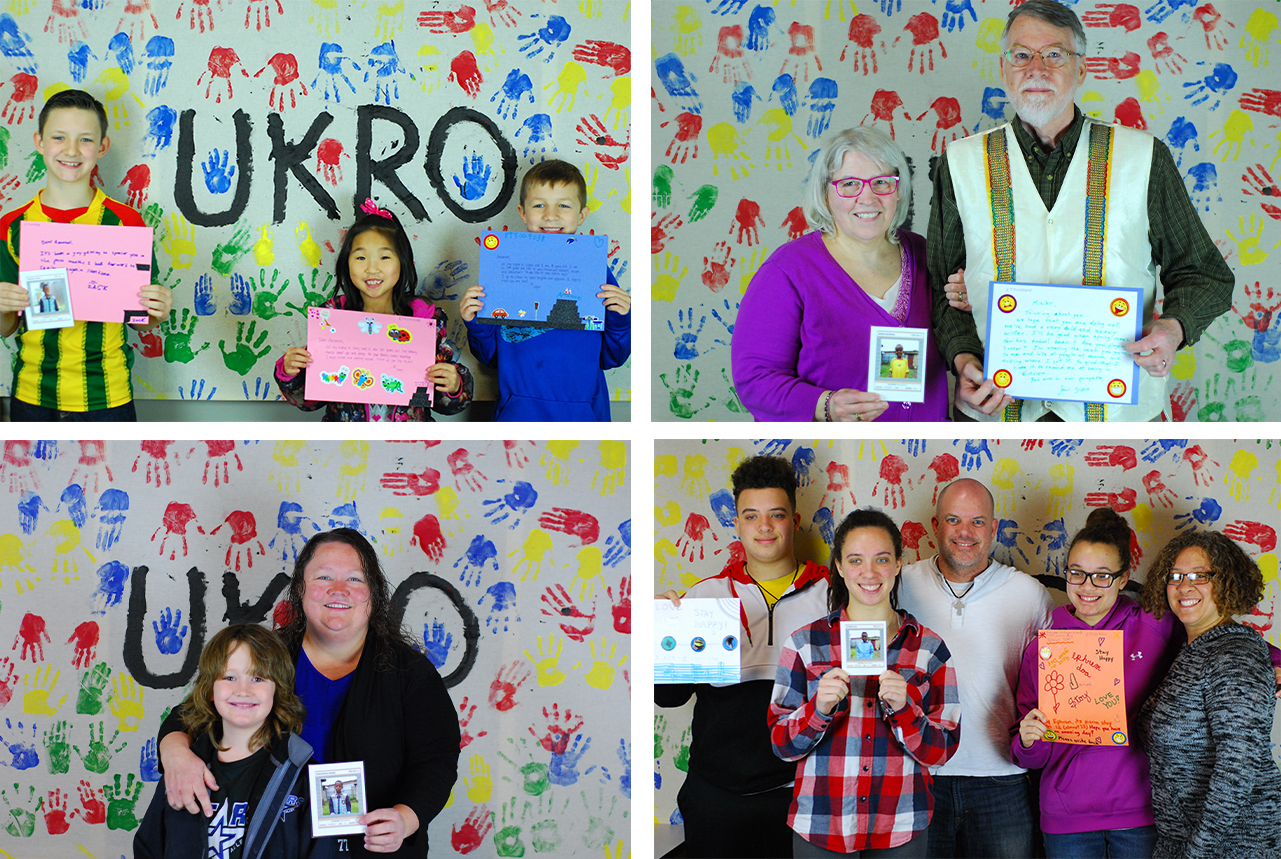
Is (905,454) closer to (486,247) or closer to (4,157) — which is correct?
(486,247)

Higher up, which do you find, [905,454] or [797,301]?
[797,301]

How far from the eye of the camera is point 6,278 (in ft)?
7.00

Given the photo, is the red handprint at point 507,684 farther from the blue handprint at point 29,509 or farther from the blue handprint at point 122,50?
the blue handprint at point 122,50

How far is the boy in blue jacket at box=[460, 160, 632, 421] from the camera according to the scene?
2.15m

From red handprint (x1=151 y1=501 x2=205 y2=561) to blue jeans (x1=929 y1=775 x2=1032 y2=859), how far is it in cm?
183

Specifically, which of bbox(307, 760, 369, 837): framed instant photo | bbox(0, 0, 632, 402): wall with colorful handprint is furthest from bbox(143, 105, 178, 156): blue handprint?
bbox(307, 760, 369, 837): framed instant photo

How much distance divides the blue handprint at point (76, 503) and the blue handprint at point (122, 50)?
1.00 m

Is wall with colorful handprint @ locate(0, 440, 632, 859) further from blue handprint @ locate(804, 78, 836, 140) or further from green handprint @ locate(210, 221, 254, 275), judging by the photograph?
blue handprint @ locate(804, 78, 836, 140)

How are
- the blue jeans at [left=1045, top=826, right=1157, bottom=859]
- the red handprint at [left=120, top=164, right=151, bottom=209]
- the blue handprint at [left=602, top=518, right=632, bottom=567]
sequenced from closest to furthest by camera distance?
the blue jeans at [left=1045, top=826, right=1157, bottom=859], the red handprint at [left=120, top=164, right=151, bottom=209], the blue handprint at [left=602, top=518, right=632, bottom=567]

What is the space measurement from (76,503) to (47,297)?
0.61 metres

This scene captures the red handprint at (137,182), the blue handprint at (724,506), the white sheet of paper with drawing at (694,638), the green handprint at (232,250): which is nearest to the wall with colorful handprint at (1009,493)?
the blue handprint at (724,506)

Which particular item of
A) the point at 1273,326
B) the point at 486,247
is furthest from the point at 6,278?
the point at 1273,326

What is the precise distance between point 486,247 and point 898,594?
45.2 inches

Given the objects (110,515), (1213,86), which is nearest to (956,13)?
(1213,86)
